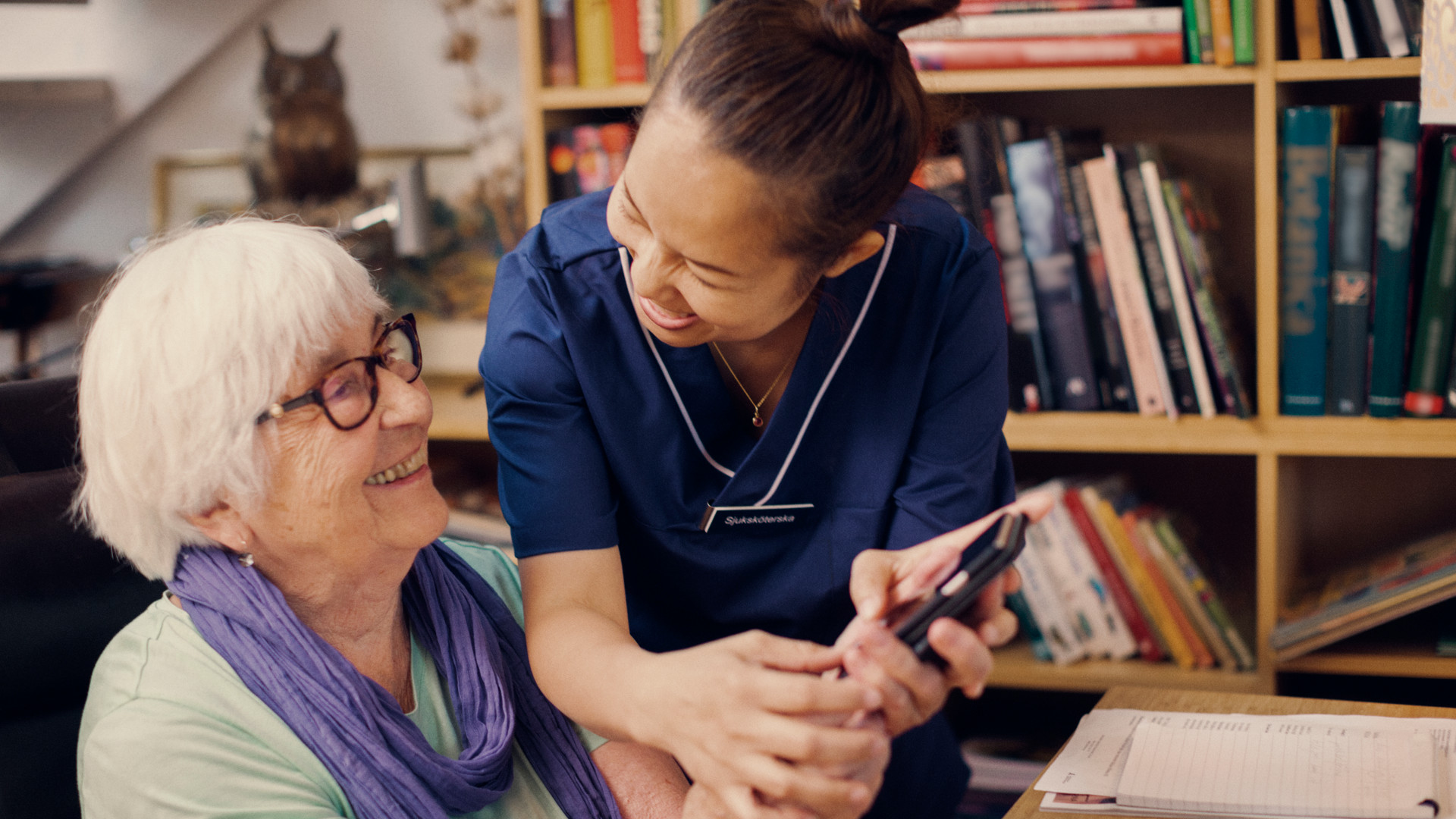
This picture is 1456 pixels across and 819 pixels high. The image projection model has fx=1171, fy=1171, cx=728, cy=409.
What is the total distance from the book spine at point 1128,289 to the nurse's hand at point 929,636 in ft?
3.10

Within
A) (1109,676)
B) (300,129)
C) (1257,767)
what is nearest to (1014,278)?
(1109,676)

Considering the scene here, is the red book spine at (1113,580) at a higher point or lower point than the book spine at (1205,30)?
lower

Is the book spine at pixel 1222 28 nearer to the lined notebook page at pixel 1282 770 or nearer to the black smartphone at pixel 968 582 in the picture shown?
the lined notebook page at pixel 1282 770

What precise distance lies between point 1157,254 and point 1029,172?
0.23m

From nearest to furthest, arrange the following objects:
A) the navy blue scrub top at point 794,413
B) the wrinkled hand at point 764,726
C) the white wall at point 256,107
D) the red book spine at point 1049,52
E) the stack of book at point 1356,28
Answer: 1. the wrinkled hand at point 764,726
2. the navy blue scrub top at point 794,413
3. the stack of book at point 1356,28
4. the red book spine at point 1049,52
5. the white wall at point 256,107

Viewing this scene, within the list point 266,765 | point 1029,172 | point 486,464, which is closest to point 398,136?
point 486,464

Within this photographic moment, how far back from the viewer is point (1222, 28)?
169 cm

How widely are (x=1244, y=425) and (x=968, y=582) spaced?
1.11m

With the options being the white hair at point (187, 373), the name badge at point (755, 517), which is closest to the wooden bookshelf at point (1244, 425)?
the name badge at point (755, 517)

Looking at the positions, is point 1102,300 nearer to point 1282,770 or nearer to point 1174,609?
point 1174,609

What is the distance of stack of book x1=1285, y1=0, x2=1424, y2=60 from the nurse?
2.76 feet

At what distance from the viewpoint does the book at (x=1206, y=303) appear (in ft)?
5.82

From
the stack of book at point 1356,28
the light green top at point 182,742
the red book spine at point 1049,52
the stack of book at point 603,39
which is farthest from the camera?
the stack of book at point 603,39

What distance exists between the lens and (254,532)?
109 cm
